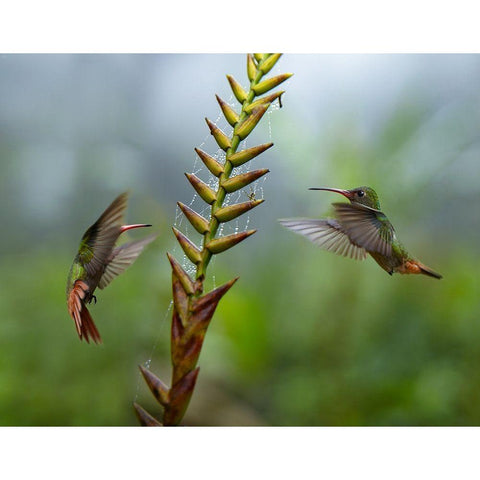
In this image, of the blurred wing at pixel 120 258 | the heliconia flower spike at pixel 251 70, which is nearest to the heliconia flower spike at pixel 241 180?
the heliconia flower spike at pixel 251 70

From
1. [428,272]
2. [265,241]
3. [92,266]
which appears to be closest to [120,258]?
[92,266]

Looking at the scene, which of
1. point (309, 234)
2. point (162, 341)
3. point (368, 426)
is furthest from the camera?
point (162, 341)

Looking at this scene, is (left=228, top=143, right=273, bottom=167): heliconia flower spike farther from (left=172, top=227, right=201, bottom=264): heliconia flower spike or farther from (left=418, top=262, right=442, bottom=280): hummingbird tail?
(left=418, top=262, right=442, bottom=280): hummingbird tail

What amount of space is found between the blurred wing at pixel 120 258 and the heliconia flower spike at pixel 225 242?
51 centimetres

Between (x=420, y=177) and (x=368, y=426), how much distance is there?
2.34ft

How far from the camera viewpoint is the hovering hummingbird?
0.84 metres

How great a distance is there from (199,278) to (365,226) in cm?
75

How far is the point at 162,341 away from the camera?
1.72 m

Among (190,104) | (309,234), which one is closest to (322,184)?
(190,104)

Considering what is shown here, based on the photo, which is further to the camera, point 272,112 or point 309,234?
point 272,112

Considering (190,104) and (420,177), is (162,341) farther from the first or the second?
(420,177)

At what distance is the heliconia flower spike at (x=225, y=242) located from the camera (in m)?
0.41

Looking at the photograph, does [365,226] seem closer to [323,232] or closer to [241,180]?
[323,232]

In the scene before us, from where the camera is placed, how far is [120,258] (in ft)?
3.21
